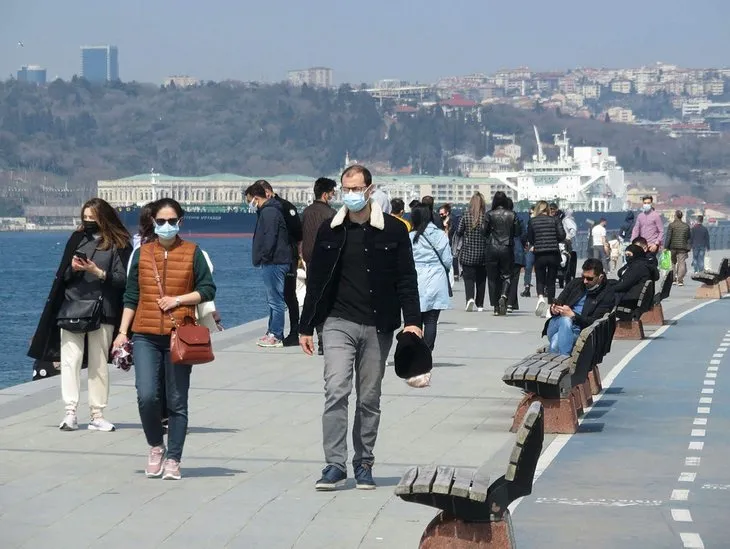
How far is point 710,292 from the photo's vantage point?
94.8ft

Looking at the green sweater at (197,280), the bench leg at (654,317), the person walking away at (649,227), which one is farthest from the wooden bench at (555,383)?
the person walking away at (649,227)

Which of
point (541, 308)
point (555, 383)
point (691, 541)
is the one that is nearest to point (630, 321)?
point (541, 308)

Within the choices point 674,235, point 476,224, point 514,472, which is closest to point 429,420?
point 514,472

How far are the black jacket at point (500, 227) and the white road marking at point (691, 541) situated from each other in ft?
46.4

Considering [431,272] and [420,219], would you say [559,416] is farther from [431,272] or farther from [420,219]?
[420,219]

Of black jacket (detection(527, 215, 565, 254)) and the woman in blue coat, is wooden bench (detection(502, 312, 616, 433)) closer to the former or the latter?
the woman in blue coat

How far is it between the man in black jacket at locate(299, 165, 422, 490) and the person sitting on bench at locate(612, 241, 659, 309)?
10364 millimetres

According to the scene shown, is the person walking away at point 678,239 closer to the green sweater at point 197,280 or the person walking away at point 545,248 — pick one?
the person walking away at point 545,248

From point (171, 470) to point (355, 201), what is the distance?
154 cm

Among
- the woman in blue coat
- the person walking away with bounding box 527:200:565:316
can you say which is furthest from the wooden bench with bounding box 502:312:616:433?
the person walking away with bounding box 527:200:565:316

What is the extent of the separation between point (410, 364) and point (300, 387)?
4.93m

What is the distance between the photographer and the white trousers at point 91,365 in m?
10.8

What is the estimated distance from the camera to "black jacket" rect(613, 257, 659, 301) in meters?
19.3

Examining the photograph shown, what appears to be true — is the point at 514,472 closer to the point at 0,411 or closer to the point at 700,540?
the point at 700,540
